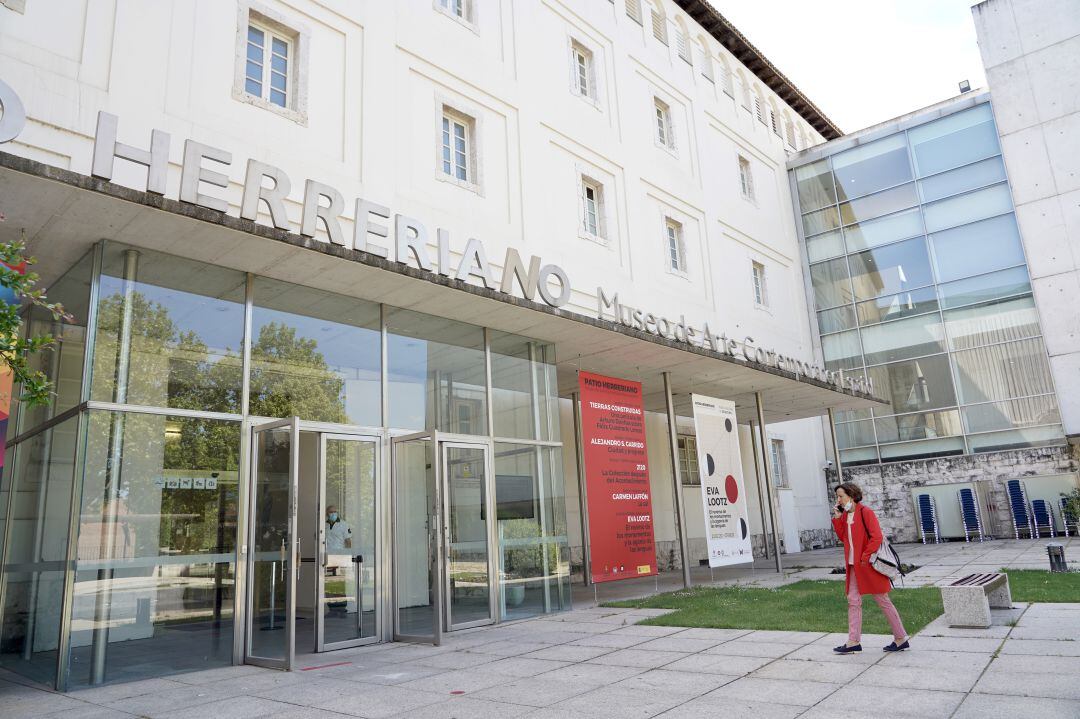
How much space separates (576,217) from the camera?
14.6 metres

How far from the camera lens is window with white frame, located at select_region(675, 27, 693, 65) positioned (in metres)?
20.4

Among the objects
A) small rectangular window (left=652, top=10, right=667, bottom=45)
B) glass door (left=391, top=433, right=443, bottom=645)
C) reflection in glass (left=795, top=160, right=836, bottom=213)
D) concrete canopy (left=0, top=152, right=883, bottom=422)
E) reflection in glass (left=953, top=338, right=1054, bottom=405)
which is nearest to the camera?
concrete canopy (left=0, top=152, right=883, bottom=422)

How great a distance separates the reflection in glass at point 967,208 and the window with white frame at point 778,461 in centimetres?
858

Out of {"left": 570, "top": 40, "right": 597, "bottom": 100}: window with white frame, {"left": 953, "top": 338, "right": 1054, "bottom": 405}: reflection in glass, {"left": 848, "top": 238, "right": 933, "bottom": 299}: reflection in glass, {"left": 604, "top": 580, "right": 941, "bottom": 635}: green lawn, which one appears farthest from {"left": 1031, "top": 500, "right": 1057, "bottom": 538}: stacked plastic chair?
{"left": 570, "top": 40, "right": 597, "bottom": 100}: window with white frame

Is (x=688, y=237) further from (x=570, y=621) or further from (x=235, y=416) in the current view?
(x=235, y=416)

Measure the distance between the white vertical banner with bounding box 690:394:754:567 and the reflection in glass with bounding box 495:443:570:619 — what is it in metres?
3.13

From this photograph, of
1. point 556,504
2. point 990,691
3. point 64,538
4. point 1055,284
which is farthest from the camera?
point 1055,284

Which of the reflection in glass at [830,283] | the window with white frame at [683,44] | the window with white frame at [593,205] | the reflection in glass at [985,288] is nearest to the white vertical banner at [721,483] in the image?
the window with white frame at [593,205]

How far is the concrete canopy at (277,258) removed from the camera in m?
6.61

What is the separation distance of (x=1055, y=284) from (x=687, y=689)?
2161 cm

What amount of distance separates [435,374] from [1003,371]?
63.8 feet

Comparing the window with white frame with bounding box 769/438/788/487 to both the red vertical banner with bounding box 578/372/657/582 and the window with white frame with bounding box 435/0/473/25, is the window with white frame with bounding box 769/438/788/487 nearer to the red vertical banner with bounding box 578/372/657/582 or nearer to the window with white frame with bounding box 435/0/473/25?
the red vertical banner with bounding box 578/372/657/582

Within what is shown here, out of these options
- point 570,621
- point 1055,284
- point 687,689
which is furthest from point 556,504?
point 1055,284

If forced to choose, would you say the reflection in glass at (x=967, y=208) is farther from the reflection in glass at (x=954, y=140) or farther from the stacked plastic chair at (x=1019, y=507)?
the stacked plastic chair at (x=1019, y=507)
